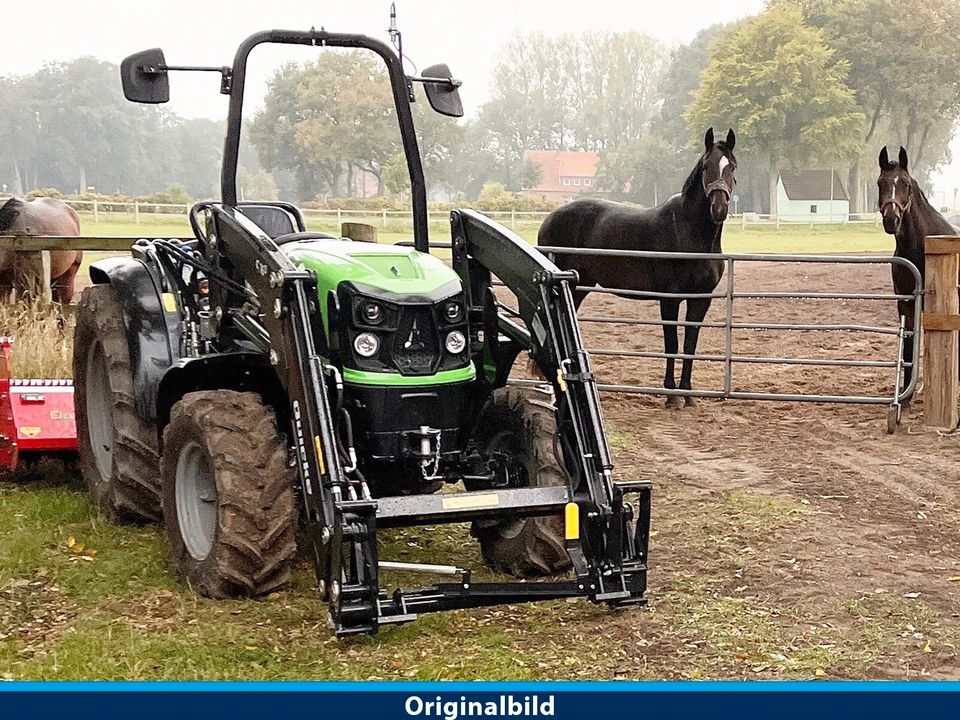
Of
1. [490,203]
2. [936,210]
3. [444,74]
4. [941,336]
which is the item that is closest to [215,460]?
[444,74]

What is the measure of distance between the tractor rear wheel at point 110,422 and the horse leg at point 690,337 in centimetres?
503

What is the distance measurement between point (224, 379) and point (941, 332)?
5504mm

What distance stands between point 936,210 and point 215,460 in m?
7.77

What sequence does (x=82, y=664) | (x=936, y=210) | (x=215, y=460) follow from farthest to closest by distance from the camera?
(x=936, y=210)
(x=215, y=460)
(x=82, y=664)

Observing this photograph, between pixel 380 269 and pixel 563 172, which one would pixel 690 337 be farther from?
pixel 563 172

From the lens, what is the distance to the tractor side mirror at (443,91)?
17.4 ft

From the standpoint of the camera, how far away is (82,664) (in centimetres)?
396

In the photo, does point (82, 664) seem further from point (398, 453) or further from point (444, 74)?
point (444, 74)

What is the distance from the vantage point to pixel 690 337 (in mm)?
10211

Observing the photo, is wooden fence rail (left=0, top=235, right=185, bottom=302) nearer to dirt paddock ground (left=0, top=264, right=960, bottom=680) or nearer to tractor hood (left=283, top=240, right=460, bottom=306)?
dirt paddock ground (left=0, top=264, right=960, bottom=680)

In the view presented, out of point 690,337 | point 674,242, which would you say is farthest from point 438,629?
point 674,242

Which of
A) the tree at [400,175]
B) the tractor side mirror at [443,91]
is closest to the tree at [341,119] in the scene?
the tree at [400,175]

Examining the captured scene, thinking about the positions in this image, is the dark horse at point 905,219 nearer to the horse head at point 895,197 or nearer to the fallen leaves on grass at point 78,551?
the horse head at point 895,197

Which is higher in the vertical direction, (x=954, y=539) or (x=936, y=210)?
(x=936, y=210)
